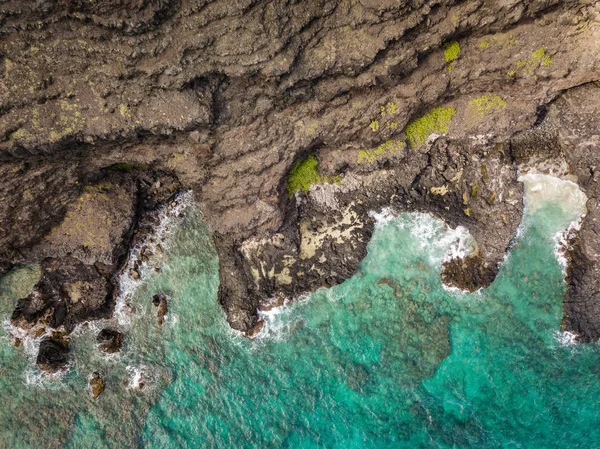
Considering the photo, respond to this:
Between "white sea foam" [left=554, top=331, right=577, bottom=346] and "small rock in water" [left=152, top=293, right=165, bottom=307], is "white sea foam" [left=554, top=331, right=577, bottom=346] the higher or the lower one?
the lower one

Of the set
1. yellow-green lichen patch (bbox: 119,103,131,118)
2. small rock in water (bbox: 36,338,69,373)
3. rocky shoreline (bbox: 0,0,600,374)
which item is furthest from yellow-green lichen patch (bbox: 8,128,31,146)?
small rock in water (bbox: 36,338,69,373)

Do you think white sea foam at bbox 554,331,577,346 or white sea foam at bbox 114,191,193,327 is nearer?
white sea foam at bbox 554,331,577,346

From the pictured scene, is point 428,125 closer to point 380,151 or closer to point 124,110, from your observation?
point 380,151

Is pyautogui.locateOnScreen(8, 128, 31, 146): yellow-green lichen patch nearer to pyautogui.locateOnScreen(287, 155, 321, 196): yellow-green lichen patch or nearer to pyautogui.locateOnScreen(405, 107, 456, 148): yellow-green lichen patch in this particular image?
pyautogui.locateOnScreen(287, 155, 321, 196): yellow-green lichen patch

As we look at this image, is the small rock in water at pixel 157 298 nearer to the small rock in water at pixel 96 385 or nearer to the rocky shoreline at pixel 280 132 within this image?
the rocky shoreline at pixel 280 132

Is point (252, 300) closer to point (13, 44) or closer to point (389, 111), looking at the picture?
point (389, 111)

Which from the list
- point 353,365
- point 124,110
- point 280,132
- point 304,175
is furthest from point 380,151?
point 124,110

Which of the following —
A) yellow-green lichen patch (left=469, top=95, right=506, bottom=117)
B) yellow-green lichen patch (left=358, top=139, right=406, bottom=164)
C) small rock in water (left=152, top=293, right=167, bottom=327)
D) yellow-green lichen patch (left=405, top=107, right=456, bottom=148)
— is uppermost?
yellow-green lichen patch (left=469, top=95, right=506, bottom=117)

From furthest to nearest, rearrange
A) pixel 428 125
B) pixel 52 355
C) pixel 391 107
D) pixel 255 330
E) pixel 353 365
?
1. pixel 255 330
2. pixel 353 365
3. pixel 52 355
4. pixel 428 125
5. pixel 391 107
